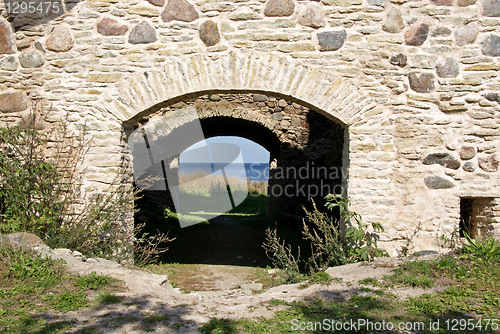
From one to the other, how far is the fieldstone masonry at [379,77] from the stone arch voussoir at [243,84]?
0.03 ft

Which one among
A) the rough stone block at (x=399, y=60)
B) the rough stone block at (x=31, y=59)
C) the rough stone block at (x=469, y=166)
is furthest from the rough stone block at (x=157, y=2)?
the rough stone block at (x=469, y=166)

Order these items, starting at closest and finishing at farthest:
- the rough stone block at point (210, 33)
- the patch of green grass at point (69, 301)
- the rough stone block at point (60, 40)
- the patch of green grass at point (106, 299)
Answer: the patch of green grass at point (69, 301) → the patch of green grass at point (106, 299) → the rough stone block at point (210, 33) → the rough stone block at point (60, 40)

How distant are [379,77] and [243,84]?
1.43 m

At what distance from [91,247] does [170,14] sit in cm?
259

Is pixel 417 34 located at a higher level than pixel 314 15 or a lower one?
lower

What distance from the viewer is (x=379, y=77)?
397cm

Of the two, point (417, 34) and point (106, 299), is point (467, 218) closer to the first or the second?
point (417, 34)

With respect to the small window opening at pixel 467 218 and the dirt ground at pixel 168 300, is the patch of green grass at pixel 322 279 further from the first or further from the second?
the small window opening at pixel 467 218

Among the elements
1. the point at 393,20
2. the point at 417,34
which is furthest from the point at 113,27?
the point at 417,34

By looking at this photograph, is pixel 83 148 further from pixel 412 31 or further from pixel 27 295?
pixel 412 31

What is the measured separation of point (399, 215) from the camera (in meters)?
3.99

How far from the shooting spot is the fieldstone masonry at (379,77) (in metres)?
3.95

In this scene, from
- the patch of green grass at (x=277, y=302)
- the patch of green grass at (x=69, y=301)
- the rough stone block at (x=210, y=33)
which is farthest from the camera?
the rough stone block at (x=210, y=33)

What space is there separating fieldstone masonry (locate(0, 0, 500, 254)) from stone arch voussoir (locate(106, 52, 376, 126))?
1 centimetres
